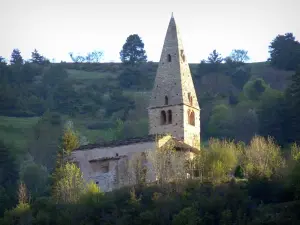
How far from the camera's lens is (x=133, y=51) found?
118 m

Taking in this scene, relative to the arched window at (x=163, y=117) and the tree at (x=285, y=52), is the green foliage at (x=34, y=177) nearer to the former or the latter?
the arched window at (x=163, y=117)

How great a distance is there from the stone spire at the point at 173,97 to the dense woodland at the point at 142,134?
2.10 metres

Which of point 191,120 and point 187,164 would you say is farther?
point 191,120

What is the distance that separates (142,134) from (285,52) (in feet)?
77.4

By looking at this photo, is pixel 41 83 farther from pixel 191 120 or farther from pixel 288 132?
pixel 191 120

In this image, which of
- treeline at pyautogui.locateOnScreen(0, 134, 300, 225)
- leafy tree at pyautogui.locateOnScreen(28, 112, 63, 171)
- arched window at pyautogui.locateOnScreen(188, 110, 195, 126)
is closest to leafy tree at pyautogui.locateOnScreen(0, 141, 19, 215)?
leafy tree at pyautogui.locateOnScreen(28, 112, 63, 171)

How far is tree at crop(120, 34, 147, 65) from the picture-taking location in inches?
4626

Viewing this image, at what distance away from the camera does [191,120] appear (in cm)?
6088

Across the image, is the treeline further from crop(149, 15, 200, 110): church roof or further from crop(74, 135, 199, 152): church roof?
crop(149, 15, 200, 110): church roof

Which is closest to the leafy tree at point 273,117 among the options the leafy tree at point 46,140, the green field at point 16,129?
the leafy tree at point 46,140

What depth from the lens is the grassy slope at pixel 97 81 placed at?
92.4 m

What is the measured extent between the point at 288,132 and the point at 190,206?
21.8 m

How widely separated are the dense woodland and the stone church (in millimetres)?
1181

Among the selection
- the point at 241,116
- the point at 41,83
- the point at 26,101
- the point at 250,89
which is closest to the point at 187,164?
the point at 241,116
